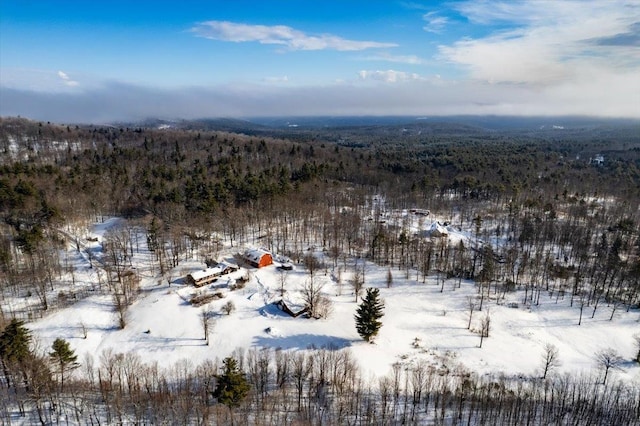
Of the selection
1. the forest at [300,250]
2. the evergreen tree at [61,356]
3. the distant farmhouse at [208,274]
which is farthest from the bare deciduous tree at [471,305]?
the evergreen tree at [61,356]

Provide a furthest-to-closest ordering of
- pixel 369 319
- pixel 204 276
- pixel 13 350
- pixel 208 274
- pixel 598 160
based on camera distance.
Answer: pixel 598 160, pixel 208 274, pixel 204 276, pixel 369 319, pixel 13 350

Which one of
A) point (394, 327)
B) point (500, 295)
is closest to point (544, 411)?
point (394, 327)

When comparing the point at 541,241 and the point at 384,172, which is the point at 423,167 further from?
the point at 541,241

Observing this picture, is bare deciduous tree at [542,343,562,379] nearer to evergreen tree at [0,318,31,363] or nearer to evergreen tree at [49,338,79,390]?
evergreen tree at [49,338,79,390]

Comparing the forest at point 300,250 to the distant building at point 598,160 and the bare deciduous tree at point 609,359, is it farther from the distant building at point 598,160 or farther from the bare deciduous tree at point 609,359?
the distant building at point 598,160

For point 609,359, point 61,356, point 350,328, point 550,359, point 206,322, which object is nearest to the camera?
point 61,356

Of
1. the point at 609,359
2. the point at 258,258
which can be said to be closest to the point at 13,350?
the point at 258,258

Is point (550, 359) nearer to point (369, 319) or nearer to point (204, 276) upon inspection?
point (369, 319)

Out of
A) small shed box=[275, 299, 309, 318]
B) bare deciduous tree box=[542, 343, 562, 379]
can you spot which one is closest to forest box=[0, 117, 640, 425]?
bare deciduous tree box=[542, 343, 562, 379]
